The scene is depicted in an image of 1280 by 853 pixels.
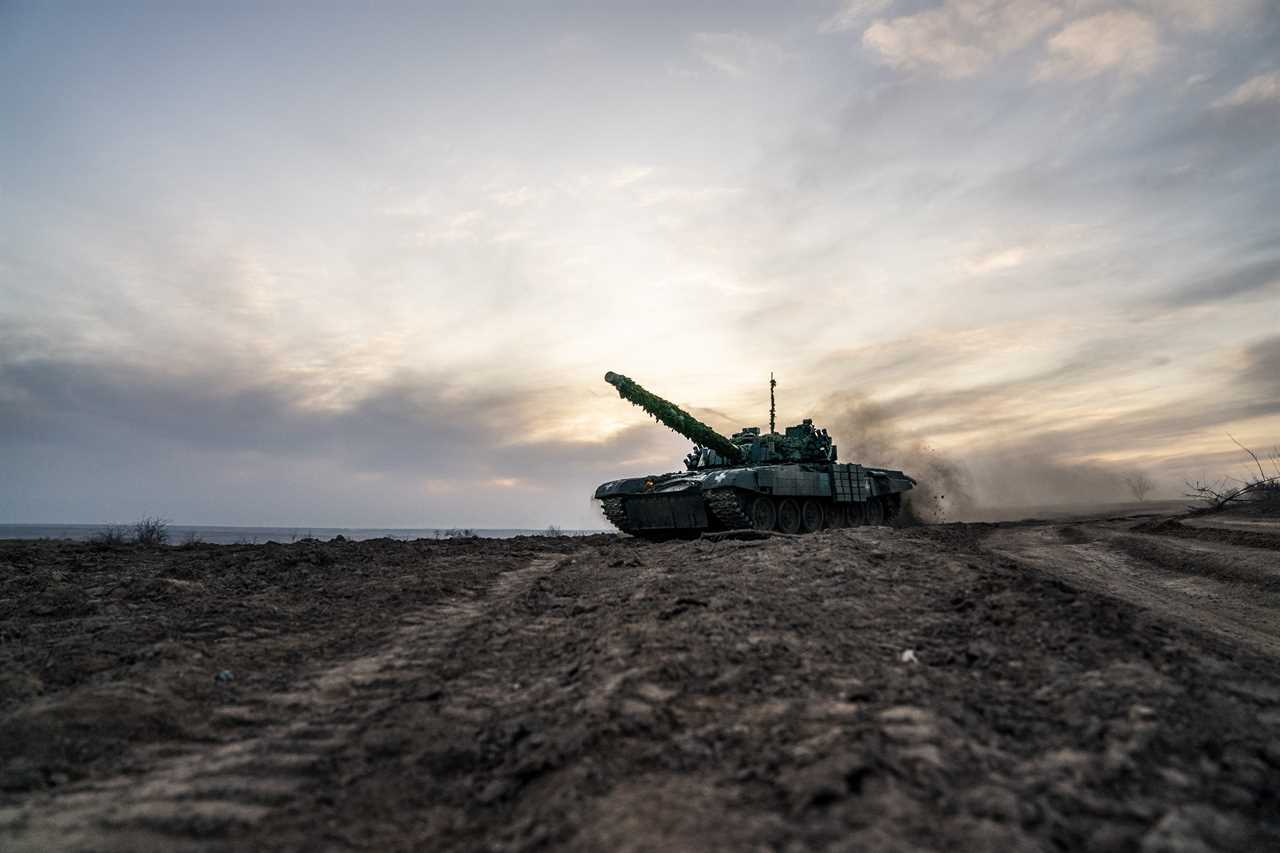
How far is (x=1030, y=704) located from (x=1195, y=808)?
1268mm

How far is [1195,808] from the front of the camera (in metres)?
3.46

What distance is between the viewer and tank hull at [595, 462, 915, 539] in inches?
734

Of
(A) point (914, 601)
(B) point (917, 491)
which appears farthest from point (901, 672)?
(B) point (917, 491)

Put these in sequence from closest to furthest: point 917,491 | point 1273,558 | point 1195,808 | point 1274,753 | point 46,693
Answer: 1. point 1195,808
2. point 1274,753
3. point 46,693
4. point 1273,558
5. point 917,491

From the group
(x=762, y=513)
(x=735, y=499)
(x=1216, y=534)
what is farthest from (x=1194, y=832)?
(x=1216, y=534)

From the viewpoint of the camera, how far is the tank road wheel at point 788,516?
69.7 feet

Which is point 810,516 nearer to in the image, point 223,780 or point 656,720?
point 656,720

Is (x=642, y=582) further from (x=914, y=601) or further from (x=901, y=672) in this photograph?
(x=901, y=672)

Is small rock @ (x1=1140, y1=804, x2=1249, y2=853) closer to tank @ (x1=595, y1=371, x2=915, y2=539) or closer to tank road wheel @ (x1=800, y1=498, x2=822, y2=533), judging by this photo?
tank @ (x1=595, y1=371, x2=915, y2=539)

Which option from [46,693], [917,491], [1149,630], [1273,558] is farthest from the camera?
[917,491]

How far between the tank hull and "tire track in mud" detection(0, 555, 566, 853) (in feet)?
41.9

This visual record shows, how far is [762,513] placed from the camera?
20.3m

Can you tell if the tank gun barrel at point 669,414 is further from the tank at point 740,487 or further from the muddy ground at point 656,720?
the muddy ground at point 656,720

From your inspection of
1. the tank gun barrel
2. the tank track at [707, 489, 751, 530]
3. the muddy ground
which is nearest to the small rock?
the muddy ground
